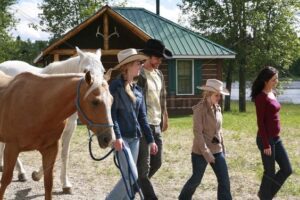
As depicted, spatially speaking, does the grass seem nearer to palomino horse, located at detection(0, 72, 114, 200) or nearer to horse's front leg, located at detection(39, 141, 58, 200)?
horse's front leg, located at detection(39, 141, 58, 200)

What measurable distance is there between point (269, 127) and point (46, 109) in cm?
254

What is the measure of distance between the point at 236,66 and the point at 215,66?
7.58m

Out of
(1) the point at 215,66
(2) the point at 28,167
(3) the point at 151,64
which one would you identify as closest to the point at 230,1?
(1) the point at 215,66

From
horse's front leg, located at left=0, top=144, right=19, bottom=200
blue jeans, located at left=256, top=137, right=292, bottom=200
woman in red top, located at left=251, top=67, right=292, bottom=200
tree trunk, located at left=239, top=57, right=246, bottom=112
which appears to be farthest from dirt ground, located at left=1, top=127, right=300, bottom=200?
tree trunk, located at left=239, top=57, right=246, bottom=112

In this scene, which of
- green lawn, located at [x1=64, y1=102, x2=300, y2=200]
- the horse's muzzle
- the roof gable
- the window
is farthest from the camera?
the window

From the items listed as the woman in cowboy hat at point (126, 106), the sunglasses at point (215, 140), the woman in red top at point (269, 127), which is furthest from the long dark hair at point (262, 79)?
the woman in cowboy hat at point (126, 106)

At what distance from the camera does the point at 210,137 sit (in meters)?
5.42

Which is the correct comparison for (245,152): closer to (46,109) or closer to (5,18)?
(46,109)

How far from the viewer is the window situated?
20.6 meters

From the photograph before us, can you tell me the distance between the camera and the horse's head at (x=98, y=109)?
4.16 metres

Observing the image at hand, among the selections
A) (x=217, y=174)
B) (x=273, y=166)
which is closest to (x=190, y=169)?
(x=273, y=166)

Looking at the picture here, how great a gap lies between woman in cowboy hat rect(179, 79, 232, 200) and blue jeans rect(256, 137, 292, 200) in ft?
2.05

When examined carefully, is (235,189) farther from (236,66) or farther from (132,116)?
(236,66)

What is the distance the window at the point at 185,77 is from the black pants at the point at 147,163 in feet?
49.0
